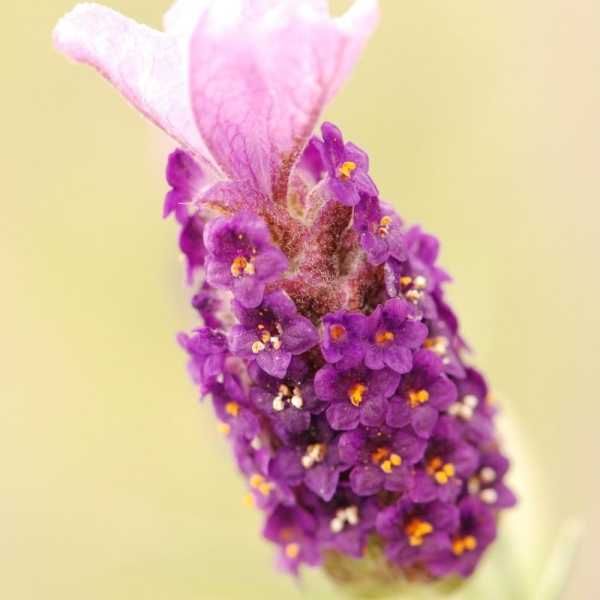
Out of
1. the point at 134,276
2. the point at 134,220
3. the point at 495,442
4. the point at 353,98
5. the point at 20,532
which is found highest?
the point at 353,98

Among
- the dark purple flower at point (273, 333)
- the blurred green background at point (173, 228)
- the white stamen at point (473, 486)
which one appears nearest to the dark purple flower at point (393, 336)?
the dark purple flower at point (273, 333)

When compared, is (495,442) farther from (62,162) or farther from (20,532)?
(62,162)

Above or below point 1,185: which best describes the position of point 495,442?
below

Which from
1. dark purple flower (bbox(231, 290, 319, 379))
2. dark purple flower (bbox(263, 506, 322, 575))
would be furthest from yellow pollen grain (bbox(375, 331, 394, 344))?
dark purple flower (bbox(263, 506, 322, 575))

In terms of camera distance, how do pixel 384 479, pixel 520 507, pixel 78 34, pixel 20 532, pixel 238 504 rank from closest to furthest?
1. pixel 78 34
2. pixel 384 479
3. pixel 520 507
4. pixel 20 532
5. pixel 238 504

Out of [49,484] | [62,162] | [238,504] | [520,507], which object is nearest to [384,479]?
[520,507]

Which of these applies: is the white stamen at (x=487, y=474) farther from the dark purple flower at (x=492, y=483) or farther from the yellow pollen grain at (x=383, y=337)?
the yellow pollen grain at (x=383, y=337)

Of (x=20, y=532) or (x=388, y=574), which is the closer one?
(x=388, y=574)
